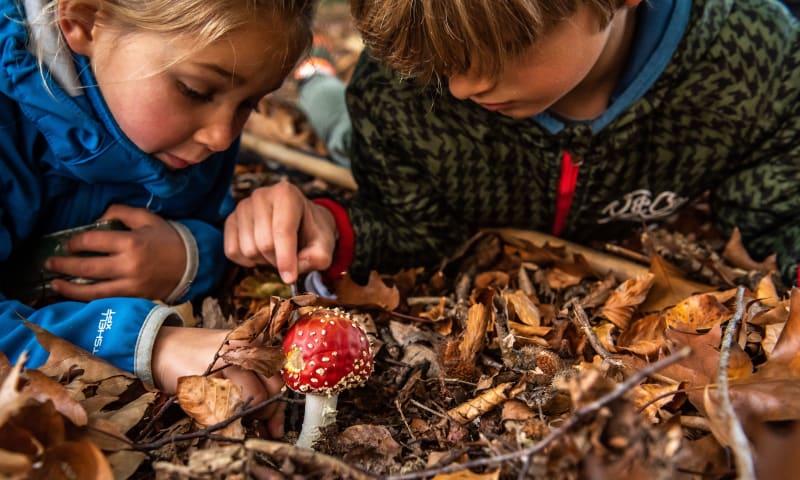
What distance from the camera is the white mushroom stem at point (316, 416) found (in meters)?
1.51

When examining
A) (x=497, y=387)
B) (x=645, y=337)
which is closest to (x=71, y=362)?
(x=497, y=387)

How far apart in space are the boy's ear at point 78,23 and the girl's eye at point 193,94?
0.29 metres

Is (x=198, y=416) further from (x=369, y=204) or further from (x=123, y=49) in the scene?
(x=369, y=204)

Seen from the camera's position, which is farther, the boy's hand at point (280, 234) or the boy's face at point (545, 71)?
the boy's hand at point (280, 234)

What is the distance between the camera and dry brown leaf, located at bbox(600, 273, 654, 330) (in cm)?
189

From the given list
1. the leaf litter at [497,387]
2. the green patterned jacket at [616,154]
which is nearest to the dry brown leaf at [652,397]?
the leaf litter at [497,387]

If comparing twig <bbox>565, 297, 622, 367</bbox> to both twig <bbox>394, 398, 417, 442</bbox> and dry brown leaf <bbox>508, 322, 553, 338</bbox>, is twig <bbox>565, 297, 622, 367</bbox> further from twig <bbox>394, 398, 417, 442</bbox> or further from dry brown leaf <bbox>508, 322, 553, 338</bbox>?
twig <bbox>394, 398, 417, 442</bbox>

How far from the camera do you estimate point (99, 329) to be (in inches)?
64.4


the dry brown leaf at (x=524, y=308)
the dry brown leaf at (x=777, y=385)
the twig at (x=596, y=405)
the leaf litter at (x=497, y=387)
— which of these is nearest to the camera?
the twig at (x=596, y=405)

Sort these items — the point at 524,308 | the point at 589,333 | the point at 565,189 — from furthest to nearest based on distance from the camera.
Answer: the point at 565,189, the point at 524,308, the point at 589,333

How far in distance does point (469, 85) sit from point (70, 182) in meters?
1.29

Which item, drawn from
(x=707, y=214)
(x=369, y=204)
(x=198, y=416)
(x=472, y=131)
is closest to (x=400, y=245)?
(x=369, y=204)

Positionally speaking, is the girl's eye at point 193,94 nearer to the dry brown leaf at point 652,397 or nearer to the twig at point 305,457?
the twig at point 305,457

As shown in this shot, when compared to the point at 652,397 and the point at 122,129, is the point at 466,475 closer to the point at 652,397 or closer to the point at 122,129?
the point at 652,397
